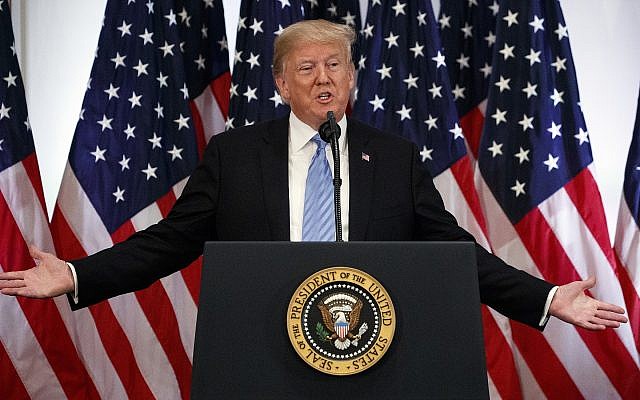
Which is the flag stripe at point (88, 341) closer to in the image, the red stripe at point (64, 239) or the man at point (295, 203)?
the red stripe at point (64, 239)

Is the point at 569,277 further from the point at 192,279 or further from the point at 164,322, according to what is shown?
the point at 164,322

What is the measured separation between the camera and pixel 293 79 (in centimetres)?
241

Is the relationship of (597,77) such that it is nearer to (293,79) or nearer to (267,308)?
(293,79)

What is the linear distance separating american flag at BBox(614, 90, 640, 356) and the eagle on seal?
2.63 m

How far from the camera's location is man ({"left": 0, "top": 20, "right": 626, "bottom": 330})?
6.66 feet

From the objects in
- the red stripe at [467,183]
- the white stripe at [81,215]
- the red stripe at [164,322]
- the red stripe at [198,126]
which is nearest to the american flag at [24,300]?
the white stripe at [81,215]

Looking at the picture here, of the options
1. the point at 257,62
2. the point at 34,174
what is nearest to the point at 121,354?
the point at 34,174

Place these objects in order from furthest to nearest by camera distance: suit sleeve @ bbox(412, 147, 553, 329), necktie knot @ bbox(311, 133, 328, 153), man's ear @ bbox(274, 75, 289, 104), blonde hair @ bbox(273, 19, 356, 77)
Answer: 1. man's ear @ bbox(274, 75, 289, 104)
2. blonde hair @ bbox(273, 19, 356, 77)
3. necktie knot @ bbox(311, 133, 328, 153)
4. suit sleeve @ bbox(412, 147, 553, 329)

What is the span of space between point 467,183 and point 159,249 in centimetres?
199

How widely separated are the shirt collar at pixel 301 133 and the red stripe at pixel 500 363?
67.7 inches

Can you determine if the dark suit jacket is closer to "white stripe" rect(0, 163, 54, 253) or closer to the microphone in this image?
the microphone

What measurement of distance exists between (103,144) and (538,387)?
85.5 inches

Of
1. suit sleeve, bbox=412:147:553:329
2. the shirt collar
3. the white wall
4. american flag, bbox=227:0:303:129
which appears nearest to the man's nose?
the shirt collar

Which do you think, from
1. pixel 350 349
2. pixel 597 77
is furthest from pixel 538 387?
pixel 350 349
